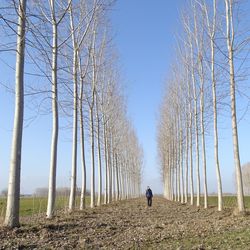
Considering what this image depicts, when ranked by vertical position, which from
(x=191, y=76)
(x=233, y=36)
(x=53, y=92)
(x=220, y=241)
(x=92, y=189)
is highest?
(x=191, y=76)

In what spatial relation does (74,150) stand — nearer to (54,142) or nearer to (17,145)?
(54,142)

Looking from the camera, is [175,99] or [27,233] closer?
A: [27,233]

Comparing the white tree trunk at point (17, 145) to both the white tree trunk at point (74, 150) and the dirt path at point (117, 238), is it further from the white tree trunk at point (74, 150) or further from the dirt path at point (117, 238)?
the white tree trunk at point (74, 150)

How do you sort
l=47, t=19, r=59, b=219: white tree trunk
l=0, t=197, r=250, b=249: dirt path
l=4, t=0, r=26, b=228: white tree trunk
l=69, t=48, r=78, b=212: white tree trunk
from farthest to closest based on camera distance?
l=69, t=48, r=78, b=212: white tree trunk, l=47, t=19, r=59, b=219: white tree trunk, l=4, t=0, r=26, b=228: white tree trunk, l=0, t=197, r=250, b=249: dirt path

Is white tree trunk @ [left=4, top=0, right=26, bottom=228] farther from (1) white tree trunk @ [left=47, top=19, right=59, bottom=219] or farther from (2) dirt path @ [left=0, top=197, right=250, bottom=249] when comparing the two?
(1) white tree trunk @ [left=47, top=19, right=59, bottom=219]

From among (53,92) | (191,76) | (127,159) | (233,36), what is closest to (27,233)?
(53,92)

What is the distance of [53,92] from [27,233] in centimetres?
563

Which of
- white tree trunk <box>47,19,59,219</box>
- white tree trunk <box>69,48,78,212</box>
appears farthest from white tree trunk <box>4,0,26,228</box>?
white tree trunk <box>69,48,78,212</box>

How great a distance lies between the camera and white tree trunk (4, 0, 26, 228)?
31.1 ft

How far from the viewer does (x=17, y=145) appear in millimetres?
9789

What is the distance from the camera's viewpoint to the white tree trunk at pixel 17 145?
949 cm

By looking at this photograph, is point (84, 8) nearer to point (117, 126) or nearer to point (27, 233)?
point (27, 233)

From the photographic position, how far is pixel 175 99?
32.7 m

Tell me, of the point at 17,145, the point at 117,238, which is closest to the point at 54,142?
the point at 17,145
